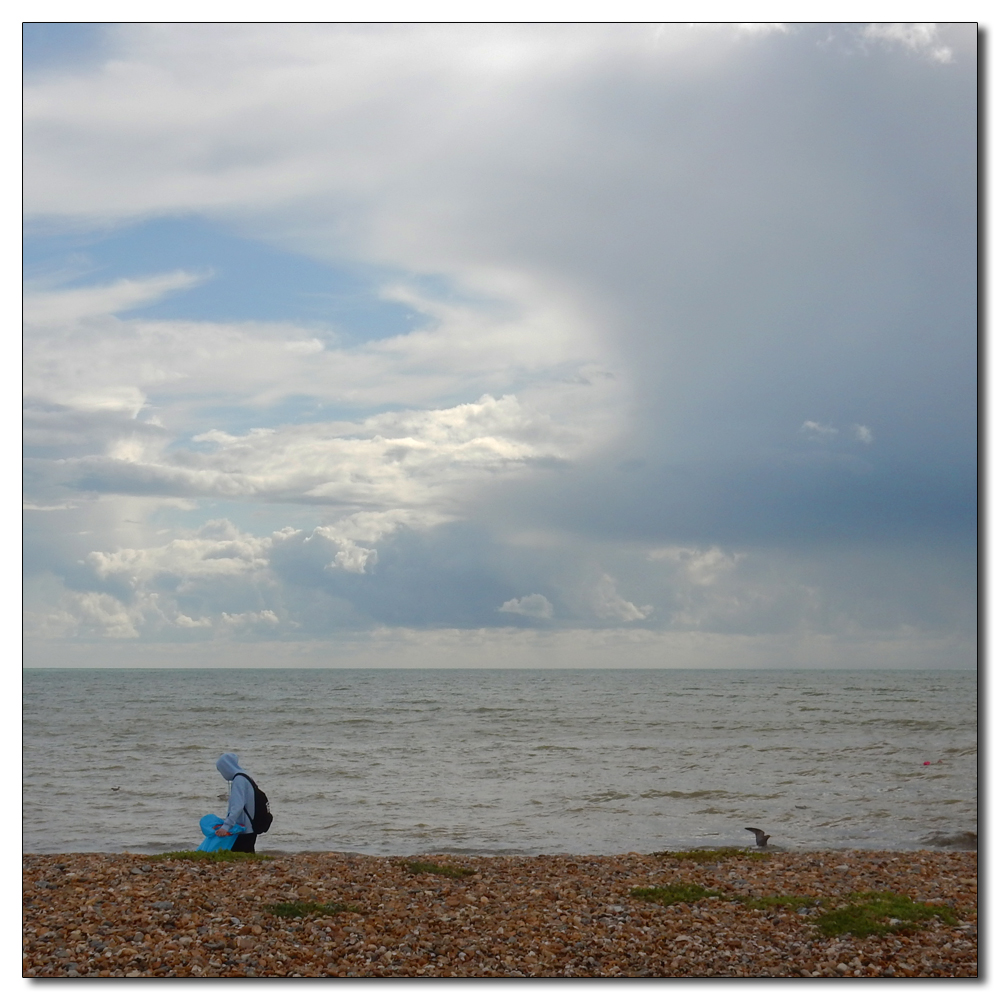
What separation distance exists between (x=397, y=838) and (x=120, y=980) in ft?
24.1

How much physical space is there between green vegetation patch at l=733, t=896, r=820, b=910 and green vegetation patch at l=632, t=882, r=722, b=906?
353 millimetres

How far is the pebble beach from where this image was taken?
Answer: 702 centimetres

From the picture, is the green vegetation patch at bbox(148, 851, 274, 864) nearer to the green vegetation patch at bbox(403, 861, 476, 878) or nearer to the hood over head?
the hood over head

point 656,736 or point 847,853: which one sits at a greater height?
point 847,853

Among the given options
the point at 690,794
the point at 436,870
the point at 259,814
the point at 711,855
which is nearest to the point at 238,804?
the point at 259,814

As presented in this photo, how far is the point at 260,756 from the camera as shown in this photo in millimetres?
26594

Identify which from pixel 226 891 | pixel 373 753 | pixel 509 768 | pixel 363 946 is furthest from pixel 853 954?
pixel 373 753

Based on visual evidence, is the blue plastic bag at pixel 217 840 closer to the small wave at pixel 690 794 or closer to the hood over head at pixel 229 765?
the hood over head at pixel 229 765

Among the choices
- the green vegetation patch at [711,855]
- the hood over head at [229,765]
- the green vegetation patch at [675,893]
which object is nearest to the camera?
the green vegetation patch at [675,893]

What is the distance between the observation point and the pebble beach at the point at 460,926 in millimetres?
7020

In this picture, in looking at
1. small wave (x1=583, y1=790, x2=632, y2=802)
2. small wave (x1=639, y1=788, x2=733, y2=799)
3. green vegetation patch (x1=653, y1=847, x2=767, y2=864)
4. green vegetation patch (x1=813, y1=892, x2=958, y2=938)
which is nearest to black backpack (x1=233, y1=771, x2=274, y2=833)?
green vegetation patch (x1=653, y1=847, x2=767, y2=864)

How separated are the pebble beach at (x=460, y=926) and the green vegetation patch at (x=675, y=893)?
0.14 feet

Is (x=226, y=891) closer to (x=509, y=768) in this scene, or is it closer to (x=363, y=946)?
(x=363, y=946)

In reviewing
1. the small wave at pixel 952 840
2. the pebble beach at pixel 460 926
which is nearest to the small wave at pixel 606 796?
the small wave at pixel 952 840
